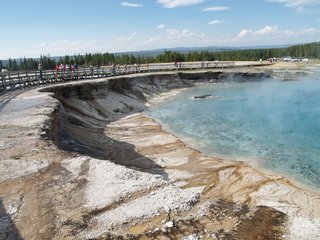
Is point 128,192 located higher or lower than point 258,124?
higher

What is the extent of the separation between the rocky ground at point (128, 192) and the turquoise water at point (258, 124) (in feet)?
6.77

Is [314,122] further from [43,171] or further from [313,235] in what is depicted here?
[43,171]

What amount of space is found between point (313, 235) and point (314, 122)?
65.1 feet

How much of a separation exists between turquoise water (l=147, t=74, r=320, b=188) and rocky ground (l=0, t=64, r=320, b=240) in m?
2.06

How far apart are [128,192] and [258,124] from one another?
65.3 feet

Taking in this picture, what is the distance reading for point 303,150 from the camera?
20.3 metres

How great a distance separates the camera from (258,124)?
27.6 m

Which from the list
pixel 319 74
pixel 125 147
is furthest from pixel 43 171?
pixel 319 74

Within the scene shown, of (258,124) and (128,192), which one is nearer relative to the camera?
(128,192)

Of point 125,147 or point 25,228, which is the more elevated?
point 25,228

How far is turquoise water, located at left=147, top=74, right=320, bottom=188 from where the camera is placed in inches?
747

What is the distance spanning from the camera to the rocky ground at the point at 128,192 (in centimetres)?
842

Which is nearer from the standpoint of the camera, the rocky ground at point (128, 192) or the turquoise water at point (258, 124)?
the rocky ground at point (128, 192)

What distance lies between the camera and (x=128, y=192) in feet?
32.5
